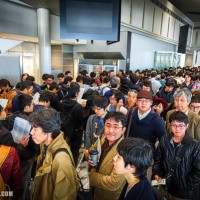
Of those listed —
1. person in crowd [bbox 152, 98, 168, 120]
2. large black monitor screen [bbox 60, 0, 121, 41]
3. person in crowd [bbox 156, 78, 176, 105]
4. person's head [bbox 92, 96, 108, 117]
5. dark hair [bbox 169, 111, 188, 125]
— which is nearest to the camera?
dark hair [bbox 169, 111, 188, 125]

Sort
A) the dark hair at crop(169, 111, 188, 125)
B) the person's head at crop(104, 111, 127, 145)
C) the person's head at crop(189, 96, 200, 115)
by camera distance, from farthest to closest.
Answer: the person's head at crop(189, 96, 200, 115) < the dark hair at crop(169, 111, 188, 125) < the person's head at crop(104, 111, 127, 145)

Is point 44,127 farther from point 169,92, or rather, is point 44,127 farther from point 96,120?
point 169,92

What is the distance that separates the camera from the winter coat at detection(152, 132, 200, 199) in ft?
6.38

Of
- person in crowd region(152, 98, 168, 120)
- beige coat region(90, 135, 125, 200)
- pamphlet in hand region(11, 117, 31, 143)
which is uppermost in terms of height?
person in crowd region(152, 98, 168, 120)

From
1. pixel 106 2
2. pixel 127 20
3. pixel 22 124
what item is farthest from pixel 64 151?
pixel 127 20

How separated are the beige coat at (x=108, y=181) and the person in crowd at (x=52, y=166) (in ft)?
0.70

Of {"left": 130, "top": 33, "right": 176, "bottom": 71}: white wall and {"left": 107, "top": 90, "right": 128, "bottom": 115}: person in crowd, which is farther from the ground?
{"left": 130, "top": 33, "right": 176, "bottom": 71}: white wall

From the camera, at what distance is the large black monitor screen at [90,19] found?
16.9 ft

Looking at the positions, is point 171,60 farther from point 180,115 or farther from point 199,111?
point 180,115

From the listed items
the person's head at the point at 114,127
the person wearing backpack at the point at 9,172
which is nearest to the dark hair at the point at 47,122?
the person wearing backpack at the point at 9,172

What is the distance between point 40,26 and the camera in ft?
25.3

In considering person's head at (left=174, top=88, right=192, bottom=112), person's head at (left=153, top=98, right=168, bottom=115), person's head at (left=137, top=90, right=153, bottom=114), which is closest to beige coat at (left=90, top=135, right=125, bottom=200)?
person's head at (left=137, top=90, right=153, bottom=114)

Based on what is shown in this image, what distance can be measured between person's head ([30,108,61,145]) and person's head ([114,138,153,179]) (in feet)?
2.04

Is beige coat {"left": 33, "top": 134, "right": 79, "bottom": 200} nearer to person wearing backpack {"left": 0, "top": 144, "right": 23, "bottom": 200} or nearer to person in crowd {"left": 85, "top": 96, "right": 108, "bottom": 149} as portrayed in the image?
person wearing backpack {"left": 0, "top": 144, "right": 23, "bottom": 200}
